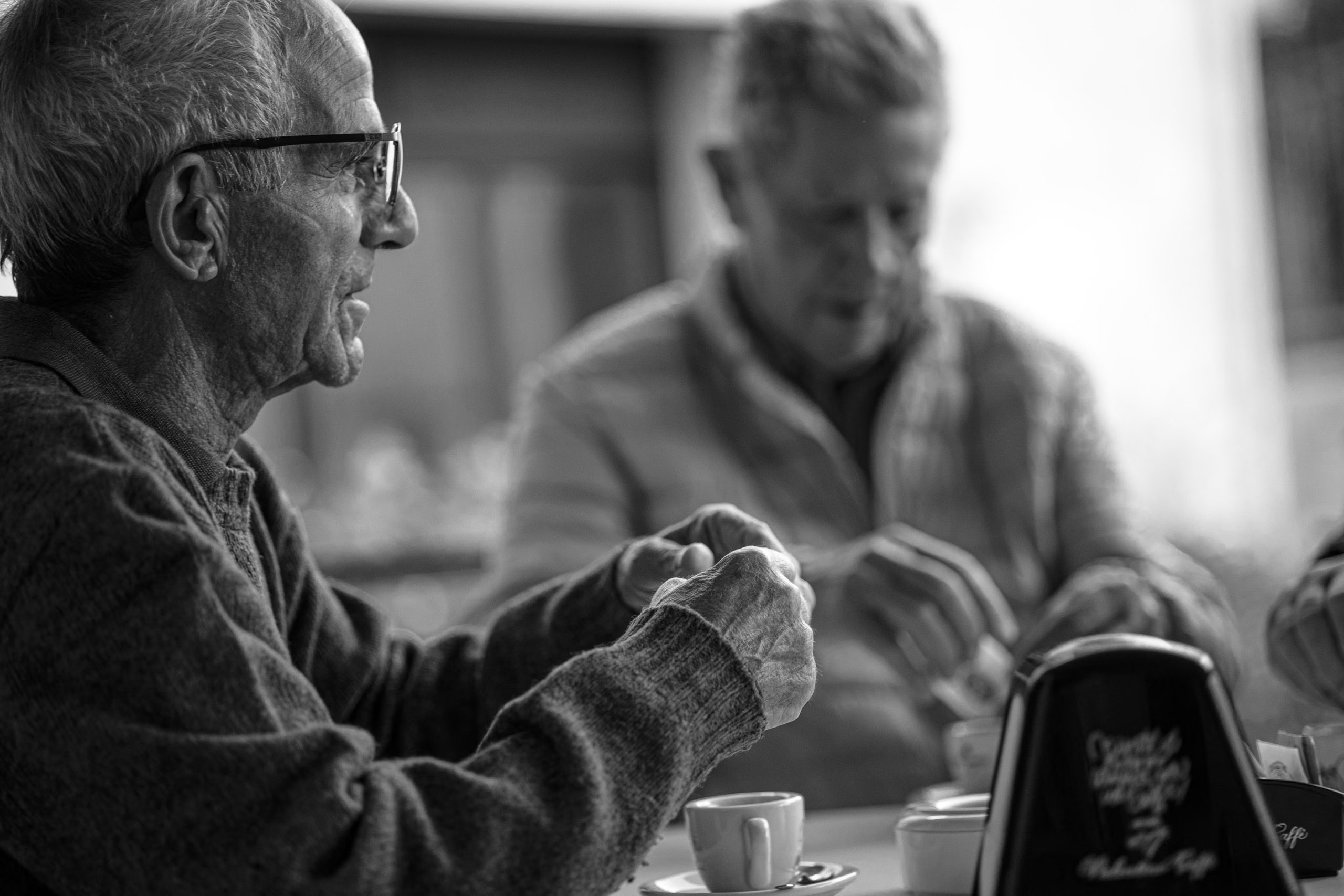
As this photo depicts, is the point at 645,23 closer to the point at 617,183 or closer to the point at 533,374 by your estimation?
the point at 617,183

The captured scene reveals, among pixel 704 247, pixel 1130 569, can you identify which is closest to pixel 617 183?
pixel 704 247

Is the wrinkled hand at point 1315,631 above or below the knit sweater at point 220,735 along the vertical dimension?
below

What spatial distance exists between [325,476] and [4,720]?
4.98 m

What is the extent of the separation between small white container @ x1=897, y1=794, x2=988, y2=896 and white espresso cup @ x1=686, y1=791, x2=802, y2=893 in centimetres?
10

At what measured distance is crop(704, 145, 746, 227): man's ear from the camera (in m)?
2.22

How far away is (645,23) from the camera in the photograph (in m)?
6.17

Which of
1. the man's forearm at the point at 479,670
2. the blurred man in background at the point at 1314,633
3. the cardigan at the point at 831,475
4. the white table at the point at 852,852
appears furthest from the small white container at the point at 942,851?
the cardigan at the point at 831,475

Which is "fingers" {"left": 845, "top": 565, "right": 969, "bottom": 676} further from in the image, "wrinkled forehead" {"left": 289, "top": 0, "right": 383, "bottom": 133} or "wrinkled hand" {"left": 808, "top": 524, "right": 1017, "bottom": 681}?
"wrinkled forehead" {"left": 289, "top": 0, "right": 383, "bottom": 133}

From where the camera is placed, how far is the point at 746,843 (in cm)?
108

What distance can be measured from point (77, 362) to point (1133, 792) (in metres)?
0.71

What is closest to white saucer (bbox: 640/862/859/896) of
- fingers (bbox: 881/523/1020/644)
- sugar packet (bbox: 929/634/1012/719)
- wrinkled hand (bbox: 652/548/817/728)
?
wrinkled hand (bbox: 652/548/817/728)

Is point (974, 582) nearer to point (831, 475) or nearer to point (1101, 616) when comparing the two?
point (1101, 616)

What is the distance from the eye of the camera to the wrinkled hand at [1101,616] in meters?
1.81

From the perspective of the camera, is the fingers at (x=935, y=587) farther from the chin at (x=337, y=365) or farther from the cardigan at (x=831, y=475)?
the chin at (x=337, y=365)
